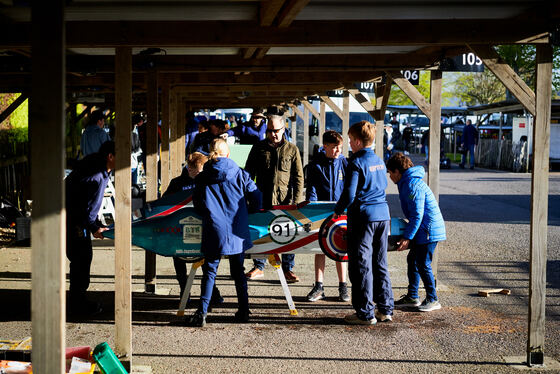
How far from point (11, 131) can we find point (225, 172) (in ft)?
31.7

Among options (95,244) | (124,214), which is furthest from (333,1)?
(95,244)

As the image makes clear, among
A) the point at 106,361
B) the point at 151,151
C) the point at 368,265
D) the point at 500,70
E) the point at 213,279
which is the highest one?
the point at 500,70

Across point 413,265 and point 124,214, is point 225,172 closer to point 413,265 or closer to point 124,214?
point 124,214

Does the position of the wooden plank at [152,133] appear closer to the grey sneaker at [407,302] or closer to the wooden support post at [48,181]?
the grey sneaker at [407,302]

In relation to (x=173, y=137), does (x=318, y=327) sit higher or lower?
lower

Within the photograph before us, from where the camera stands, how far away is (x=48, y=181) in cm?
353

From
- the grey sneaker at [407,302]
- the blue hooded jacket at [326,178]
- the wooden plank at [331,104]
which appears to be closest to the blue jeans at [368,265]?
the grey sneaker at [407,302]

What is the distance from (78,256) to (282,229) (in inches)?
83.8

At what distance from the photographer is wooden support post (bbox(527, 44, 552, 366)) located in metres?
5.63

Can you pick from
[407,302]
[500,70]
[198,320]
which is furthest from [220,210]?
[500,70]

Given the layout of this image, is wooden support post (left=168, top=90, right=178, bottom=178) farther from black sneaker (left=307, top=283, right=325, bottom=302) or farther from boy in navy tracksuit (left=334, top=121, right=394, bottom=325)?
boy in navy tracksuit (left=334, top=121, right=394, bottom=325)

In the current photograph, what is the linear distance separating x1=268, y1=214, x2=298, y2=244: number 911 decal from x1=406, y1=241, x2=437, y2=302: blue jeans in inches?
50.3

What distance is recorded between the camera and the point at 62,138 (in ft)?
11.4

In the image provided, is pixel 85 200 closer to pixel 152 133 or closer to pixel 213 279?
pixel 152 133
